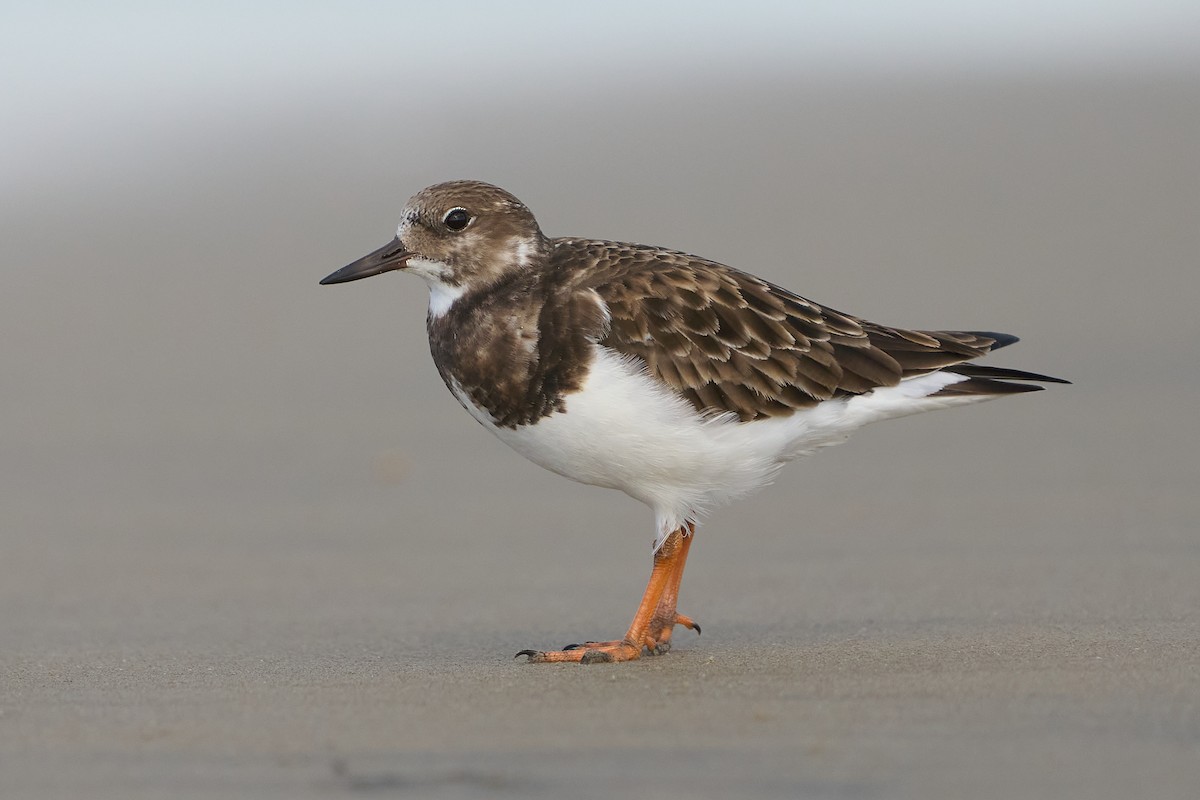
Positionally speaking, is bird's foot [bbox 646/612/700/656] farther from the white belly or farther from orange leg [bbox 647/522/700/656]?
the white belly

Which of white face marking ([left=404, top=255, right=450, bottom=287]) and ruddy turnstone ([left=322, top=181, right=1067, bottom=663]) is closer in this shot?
ruddy turnstone ([left=322, top=181, right=1067, bottom=663])

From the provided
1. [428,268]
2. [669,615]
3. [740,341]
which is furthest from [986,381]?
[428,268]

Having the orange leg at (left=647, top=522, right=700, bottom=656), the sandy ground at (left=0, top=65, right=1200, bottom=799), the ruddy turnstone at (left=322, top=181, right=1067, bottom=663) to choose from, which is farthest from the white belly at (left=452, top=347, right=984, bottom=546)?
the sandy ground at (left=0, top=65, right=1200, bottom=799)

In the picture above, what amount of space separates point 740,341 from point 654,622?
1.01 meters

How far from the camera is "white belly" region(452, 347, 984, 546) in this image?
203 inches

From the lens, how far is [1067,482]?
7.04m

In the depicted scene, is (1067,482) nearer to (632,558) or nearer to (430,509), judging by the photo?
(632,558)

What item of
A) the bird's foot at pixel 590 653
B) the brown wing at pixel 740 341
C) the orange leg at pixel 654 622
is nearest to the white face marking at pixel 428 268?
the brown wing at pixel 740 341

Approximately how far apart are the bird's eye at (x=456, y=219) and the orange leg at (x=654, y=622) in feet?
4.30

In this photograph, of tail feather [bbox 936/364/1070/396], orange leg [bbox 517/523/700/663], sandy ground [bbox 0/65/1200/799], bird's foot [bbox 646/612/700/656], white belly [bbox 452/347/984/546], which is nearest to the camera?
sandy ground [bbox 0/65/1200/799]

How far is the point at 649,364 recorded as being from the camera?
523 centimetres

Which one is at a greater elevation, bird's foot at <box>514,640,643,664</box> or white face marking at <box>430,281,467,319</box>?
white face marking at <box>430,281,467,319</box>

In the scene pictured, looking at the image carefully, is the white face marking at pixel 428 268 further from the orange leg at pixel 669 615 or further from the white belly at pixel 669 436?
the orange leg at pixel 669 615

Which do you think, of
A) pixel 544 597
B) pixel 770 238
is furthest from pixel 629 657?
pixel 770 238
